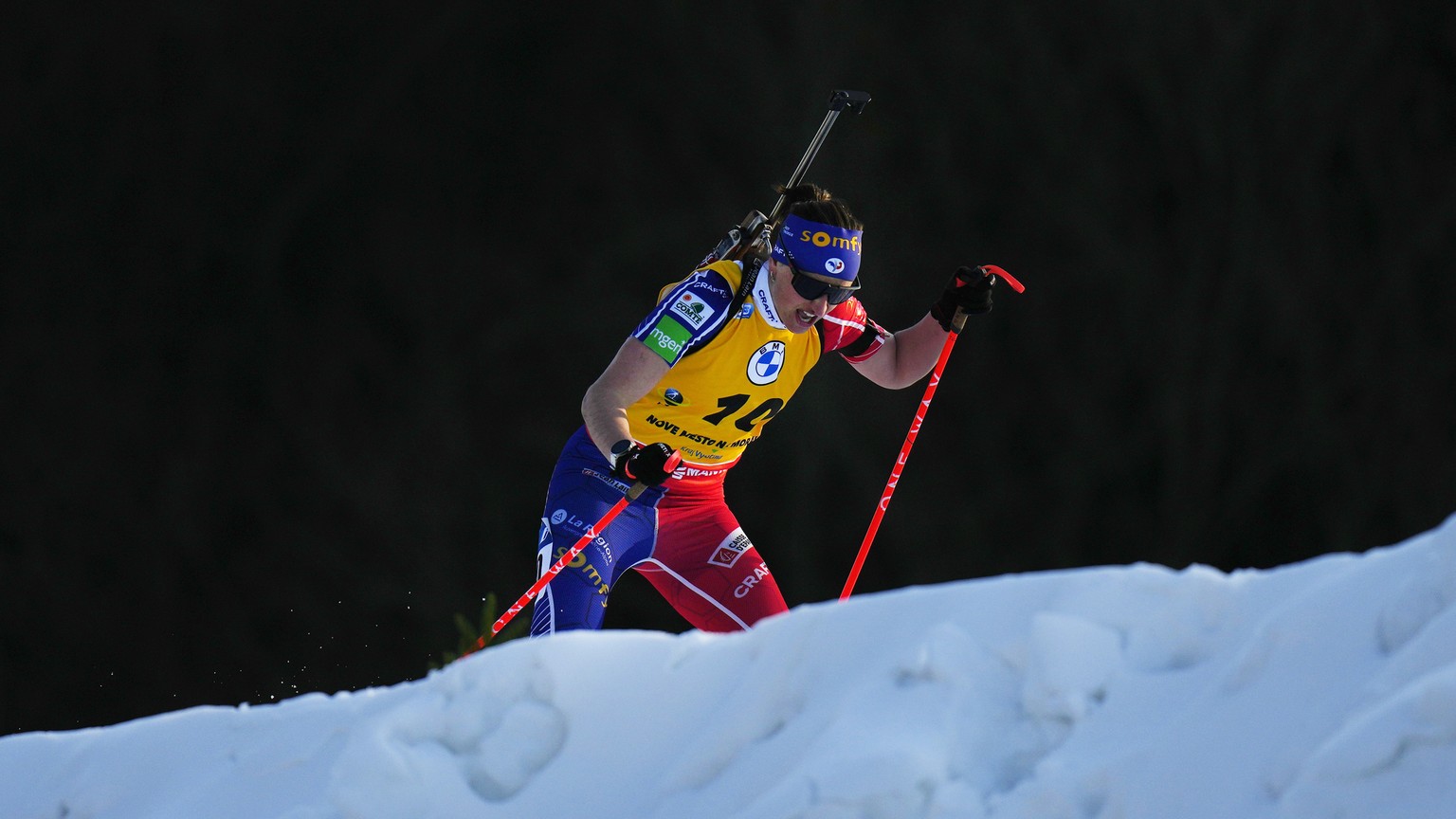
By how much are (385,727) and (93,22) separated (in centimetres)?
435

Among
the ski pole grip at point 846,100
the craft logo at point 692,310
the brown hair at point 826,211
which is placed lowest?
the craft logo at point 692,310

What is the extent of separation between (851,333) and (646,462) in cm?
70

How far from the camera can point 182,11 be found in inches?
217

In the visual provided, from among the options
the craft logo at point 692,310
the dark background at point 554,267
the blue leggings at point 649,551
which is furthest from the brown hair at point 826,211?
the dark background at point 554,267

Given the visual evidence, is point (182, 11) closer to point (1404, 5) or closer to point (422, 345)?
point (422, 345)

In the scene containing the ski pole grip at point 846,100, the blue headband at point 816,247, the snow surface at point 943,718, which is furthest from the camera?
the ski pole grip at point 846,100

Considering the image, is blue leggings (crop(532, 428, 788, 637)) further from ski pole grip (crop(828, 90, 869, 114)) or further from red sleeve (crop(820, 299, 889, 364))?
ski pole grip (crop(828, 90, 869, 114))

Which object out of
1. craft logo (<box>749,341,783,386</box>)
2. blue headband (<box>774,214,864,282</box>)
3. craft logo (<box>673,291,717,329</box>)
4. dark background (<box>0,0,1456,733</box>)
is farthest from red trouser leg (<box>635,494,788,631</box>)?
dark background (<box>0,0,1456,733</box>)

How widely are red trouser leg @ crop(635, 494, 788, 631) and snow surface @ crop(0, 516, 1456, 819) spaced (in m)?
1.17

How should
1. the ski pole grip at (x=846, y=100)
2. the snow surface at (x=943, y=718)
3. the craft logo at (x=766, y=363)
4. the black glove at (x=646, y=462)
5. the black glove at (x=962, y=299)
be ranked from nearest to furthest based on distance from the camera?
1. the snow surface at (x=943, y=718)
2. the black glove at (x=646, y=462)
3. the craft logo at (x=766, y=363)
4. the black glove at (x=962, y=299)
5. the ski pole grip at (x=846, y=100)

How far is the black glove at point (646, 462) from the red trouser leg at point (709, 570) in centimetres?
34

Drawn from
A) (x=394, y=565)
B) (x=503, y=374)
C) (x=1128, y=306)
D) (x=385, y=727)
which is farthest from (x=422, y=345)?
(x=385, y=727)

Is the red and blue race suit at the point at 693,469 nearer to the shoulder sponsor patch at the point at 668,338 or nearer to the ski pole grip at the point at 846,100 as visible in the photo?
the shoulder sponsor patch at the point at 668,338

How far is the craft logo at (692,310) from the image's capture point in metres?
3.09
